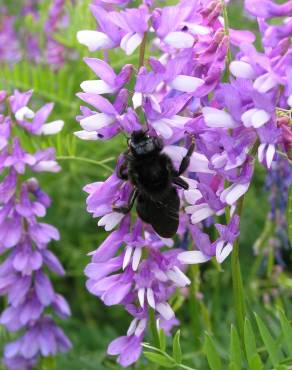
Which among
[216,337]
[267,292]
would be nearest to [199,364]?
[216,337]

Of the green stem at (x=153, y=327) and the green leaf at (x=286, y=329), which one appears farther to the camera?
the green stem at (x=153, y=327)

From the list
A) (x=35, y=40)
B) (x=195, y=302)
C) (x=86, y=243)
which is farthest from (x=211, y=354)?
(x=35, y=40)

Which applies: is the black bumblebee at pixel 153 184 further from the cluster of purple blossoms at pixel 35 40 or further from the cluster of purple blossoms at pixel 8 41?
the cluster of purple blossoms at pixel 8 41

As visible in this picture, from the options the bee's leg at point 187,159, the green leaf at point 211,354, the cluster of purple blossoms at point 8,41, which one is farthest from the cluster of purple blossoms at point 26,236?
the cluster of purple blossoms at point 8,41

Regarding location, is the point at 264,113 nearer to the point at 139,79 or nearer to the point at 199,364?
the point at 139,79

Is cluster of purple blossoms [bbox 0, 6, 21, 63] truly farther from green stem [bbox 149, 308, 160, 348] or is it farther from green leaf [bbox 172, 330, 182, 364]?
green leaf [bbox 172, 330, 182, 364]

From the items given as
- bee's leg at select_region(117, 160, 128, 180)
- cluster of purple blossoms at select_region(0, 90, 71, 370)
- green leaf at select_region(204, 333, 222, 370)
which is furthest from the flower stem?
cluster of purple blossoms at select_region(0, 90, 71, 370)
